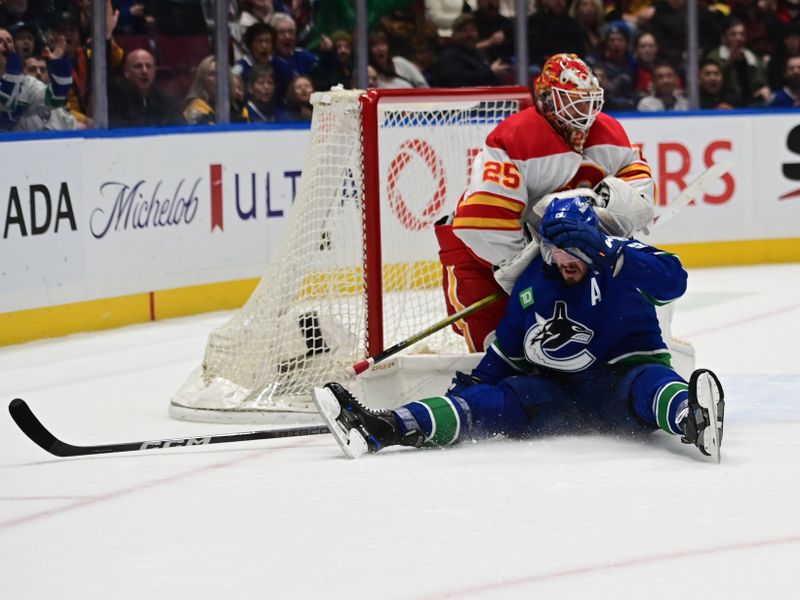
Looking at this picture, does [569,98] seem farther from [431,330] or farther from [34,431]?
[34,431]

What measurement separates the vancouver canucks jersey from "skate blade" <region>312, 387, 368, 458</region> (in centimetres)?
48

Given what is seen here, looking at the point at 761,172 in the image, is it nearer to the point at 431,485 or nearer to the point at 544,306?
the point at 544,306

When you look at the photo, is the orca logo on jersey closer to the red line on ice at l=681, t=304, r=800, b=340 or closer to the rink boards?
the red line on ice at l=681, t=304, r=800, b=340

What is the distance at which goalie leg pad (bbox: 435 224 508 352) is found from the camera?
432 cm

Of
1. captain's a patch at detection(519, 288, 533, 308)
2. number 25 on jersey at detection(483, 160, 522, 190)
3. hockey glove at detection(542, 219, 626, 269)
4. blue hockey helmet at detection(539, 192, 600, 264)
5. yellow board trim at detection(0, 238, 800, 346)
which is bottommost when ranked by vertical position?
yellow board trim at detection(0, 238, 800, 346)

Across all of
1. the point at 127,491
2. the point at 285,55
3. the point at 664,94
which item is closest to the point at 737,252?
the point at 664,94

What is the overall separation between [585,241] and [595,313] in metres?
0.22

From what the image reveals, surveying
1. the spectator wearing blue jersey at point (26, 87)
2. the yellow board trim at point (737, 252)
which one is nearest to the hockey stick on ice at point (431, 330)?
the spectator wearing blue jersey at point (26, 87)

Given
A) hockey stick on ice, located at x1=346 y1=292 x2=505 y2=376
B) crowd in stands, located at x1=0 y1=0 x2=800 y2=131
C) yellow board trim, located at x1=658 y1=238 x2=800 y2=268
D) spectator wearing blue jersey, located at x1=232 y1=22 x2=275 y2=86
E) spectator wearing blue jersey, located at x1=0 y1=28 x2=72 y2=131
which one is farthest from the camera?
yellow board trim, located at x1=658 y1=238 x2=800 y2=268

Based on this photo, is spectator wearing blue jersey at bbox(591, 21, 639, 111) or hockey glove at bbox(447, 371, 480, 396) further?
spectator wearing blue jersey at bbox(591, 21, 639, 111)

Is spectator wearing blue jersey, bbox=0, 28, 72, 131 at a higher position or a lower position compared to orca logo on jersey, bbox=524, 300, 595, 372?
higher

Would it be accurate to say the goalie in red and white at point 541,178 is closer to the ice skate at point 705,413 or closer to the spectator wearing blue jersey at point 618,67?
the ice skate at point 705,413

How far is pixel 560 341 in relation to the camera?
387 cm

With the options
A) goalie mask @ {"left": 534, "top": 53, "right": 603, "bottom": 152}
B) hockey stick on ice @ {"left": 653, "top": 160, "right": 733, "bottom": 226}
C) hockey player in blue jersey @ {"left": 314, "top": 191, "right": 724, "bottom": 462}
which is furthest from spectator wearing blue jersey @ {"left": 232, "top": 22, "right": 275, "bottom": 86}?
hockey player in blue jersey @ {"left": 314, "top": 191, "right": 724, "bottom": 462}
